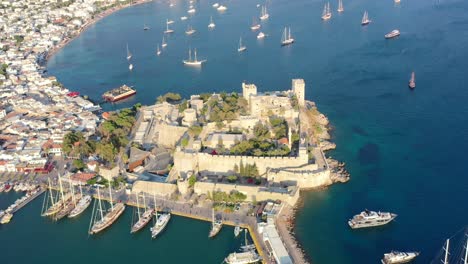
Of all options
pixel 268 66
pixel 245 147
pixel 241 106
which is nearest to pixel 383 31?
pixel 268 66

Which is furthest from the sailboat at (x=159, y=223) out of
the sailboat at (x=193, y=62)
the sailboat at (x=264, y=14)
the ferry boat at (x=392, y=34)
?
the sailboat at (x=264, y=14)

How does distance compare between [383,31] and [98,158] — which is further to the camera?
[383,31]

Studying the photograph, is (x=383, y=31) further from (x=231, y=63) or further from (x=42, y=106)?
(x=42, y=106)

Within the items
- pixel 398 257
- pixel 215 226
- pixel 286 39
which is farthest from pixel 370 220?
pixel 286 39

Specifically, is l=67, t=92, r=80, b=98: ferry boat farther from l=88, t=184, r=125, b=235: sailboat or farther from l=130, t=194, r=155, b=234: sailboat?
l=130, t=194, r=155, b=234: sailboat

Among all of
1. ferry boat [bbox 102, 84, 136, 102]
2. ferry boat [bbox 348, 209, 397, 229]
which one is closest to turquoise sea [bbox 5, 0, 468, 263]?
ferry boat [bbox 348, 209, 397, 229]

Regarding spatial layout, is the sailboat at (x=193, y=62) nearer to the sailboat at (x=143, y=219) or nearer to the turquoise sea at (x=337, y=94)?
the turquoise sea at (x=337, y=94)

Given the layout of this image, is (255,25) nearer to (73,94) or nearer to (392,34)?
(392,34)
